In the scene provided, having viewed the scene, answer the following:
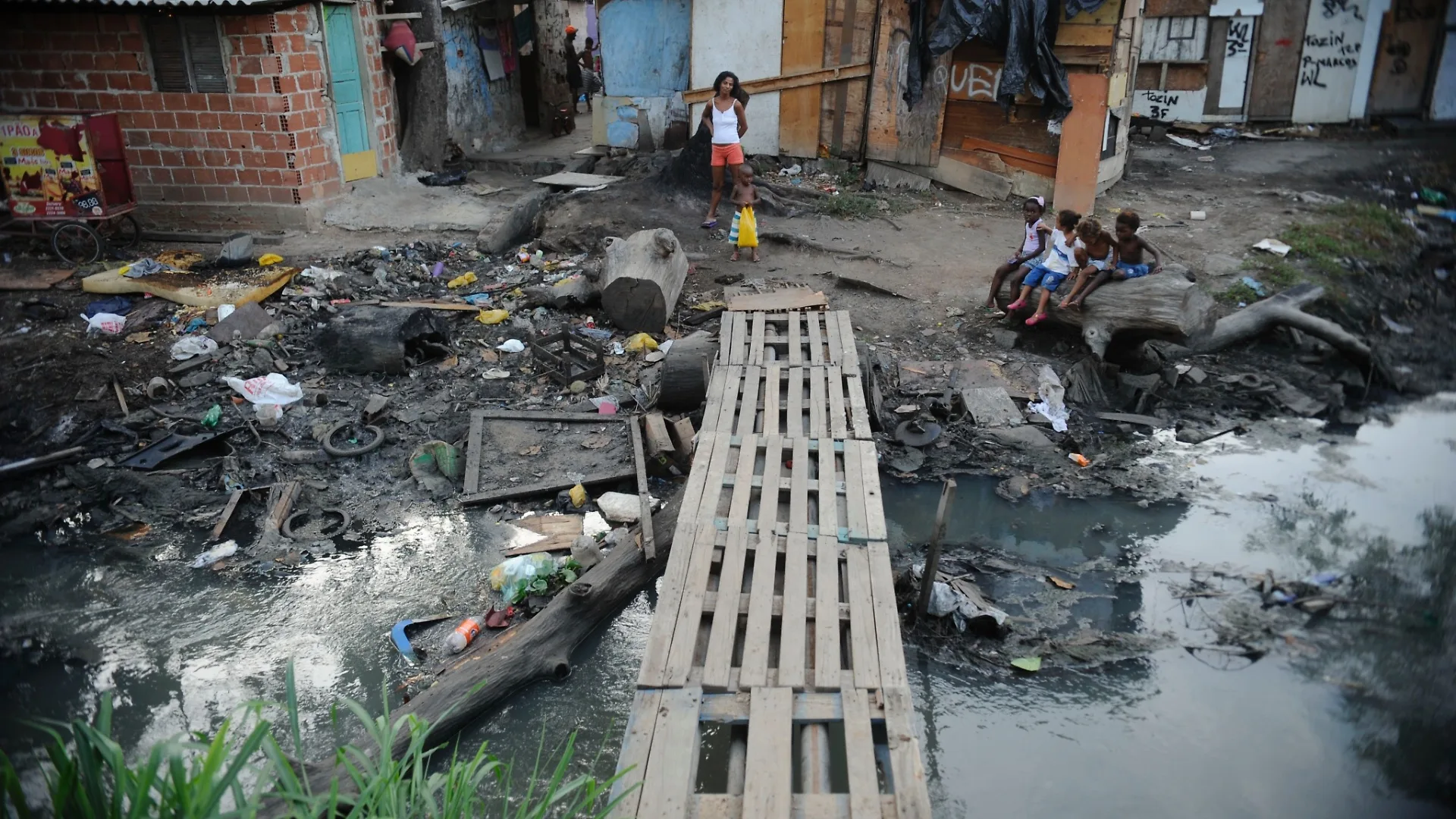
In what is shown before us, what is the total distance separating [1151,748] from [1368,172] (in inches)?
446

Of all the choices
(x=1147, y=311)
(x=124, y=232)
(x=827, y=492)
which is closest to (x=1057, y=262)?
(x=1147, y=311)

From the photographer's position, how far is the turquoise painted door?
10.1 m

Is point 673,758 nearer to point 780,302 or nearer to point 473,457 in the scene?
point 473,457

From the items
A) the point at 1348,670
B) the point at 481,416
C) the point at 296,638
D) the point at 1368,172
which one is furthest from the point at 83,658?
the point at 1368,172

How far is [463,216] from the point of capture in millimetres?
10328

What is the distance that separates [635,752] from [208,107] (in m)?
9.44

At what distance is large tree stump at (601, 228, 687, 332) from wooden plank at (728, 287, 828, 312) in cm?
54

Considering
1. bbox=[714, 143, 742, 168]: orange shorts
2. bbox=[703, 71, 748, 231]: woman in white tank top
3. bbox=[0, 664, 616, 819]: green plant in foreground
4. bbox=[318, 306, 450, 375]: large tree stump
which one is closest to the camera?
bbox=[0, 664, 616, 819]: green plant in foreground

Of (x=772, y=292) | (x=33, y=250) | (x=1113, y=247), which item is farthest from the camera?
Answer: (x=33, y=250)

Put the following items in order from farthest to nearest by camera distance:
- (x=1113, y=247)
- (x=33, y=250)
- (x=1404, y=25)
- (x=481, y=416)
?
1. (x=1404, y=25)
2. (x=33, y=250)
3. (x=1113, y=247)
4. (x=481, y=416)

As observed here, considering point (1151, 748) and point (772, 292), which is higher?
point (772, 292)

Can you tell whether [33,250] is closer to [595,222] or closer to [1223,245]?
[595,222]

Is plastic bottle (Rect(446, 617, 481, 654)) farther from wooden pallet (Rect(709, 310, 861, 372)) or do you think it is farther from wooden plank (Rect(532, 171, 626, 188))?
wooden plank (Rect(532, 171, 626, 188))

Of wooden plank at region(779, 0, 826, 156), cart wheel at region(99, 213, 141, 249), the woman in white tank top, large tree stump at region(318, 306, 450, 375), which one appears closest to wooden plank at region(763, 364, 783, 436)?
large tree stump at region(318, 306, 450, 375)
